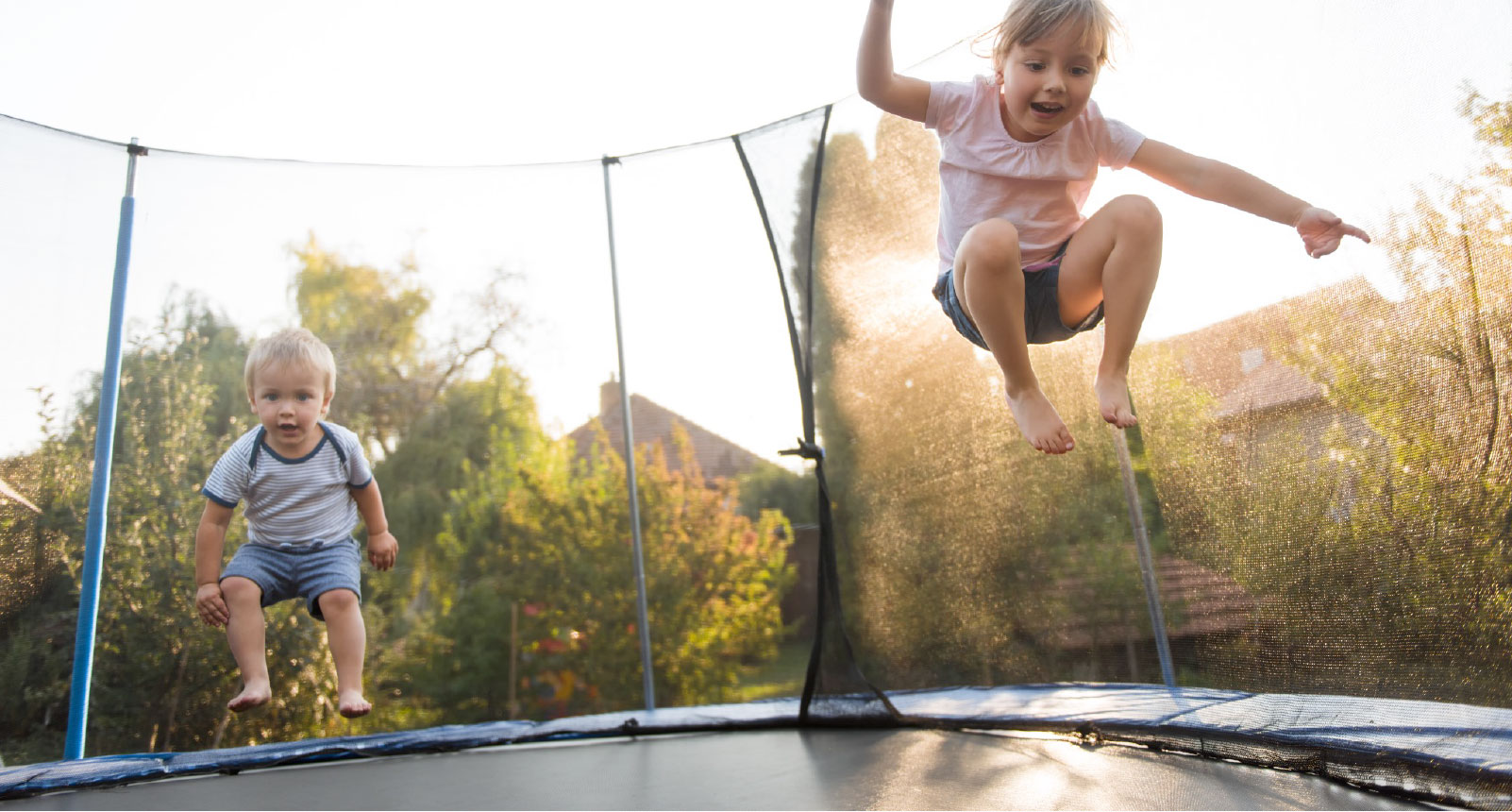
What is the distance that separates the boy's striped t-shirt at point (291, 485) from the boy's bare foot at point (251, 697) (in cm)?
31

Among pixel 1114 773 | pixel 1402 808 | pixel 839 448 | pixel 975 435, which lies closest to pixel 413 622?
pixel 839 448

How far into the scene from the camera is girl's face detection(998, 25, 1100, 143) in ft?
4.60

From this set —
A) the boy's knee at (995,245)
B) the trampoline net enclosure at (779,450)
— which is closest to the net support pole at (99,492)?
the trampoline net enclosure at (779,450)

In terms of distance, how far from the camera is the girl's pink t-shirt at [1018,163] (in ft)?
5.13

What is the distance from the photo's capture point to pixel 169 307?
344 cm

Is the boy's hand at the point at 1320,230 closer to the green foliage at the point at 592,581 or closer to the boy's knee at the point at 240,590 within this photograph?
the boy's knee at the point at 240,590

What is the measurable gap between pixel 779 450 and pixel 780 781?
950 millimetres

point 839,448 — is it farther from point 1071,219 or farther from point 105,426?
point 105,426

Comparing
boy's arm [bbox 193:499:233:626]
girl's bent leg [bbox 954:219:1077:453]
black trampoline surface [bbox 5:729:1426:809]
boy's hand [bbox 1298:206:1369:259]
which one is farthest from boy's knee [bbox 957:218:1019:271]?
boy's arm [bbox 193:499:233:626]

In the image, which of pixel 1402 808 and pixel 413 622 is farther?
pixel 413 622

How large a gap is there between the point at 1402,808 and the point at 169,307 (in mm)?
3552

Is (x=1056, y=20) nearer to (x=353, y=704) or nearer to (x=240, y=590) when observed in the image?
Answer: (x=353, y=704)

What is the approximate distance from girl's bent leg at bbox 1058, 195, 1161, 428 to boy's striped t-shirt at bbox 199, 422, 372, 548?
4.76 feet

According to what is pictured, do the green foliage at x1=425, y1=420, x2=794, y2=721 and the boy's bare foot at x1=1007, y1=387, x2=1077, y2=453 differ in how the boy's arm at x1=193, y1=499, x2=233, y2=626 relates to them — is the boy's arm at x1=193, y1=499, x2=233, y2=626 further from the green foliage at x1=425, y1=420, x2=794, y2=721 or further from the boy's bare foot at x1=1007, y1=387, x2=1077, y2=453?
the green foliage at x1=425, y1=420, x2=794, y2=721
